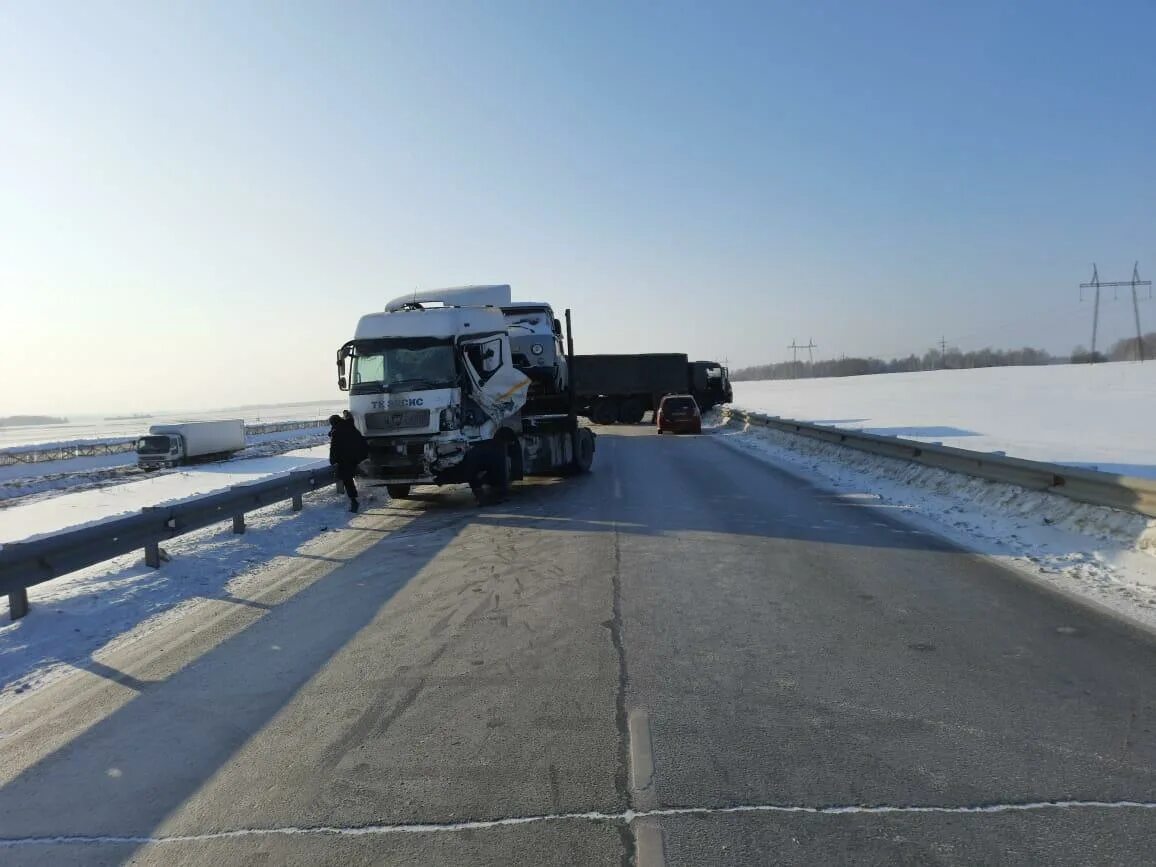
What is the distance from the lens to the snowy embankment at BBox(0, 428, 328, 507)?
21.0 m

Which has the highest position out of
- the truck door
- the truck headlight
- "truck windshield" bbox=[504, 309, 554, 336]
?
"truck windshield" bbox=[504, 309, 554, 336]

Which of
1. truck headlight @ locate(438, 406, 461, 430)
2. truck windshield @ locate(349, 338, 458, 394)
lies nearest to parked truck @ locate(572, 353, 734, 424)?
truck windshield @ locate(349, 338, 458, 394)

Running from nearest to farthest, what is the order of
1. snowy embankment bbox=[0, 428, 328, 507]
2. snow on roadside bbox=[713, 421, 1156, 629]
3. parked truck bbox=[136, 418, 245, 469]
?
snow on roadside bbox=[713, 421, 1156, 629] < snowy embankment bbox=[0, 428, 328, 507] < parked truck bbox=[136, 418, 245, 469]

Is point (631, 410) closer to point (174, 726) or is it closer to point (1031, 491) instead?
point (1031, 491)

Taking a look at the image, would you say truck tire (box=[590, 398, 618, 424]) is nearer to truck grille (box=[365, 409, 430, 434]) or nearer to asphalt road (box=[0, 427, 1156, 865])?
truck grille (box=[365, 409, 430, 434])

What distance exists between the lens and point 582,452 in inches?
704

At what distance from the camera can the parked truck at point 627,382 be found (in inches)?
1585

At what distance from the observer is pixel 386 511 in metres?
13.4

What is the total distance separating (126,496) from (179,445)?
9.80 metres

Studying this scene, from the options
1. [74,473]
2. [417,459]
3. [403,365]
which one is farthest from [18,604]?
[74,473]

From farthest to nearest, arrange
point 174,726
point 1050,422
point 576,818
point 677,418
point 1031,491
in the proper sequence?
point 677,418 → point 1050,422 → point 1031,491 → point 174,726 → point 576,818

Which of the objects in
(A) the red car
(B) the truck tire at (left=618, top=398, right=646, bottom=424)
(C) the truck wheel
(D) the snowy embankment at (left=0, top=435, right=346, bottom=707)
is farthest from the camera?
(B) the truck tire at (left=618, top=398, right=646, bottom=424)

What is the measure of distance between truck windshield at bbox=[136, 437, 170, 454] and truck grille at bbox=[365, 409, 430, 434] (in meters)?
17.1

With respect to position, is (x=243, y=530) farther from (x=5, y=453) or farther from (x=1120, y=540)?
(x=5, y=453)
